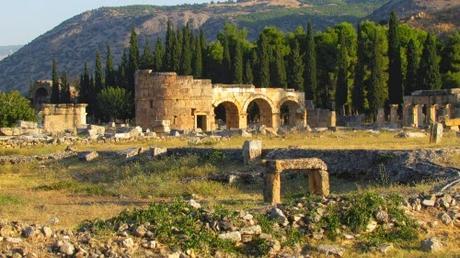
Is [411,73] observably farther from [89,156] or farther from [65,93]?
[65,93]

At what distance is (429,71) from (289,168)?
115 ft

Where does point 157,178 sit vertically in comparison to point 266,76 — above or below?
below

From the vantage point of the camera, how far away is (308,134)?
33.5m

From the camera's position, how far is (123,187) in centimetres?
2086

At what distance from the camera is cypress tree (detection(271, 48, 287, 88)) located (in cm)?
5362

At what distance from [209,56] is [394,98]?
17.0m

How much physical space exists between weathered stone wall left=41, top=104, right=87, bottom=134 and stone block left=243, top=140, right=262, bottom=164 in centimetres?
2625

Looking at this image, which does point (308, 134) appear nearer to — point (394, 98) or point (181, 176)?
point (181, 176)

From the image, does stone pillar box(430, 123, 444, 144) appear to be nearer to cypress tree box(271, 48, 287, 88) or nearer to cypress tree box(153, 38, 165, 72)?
cypress tree box(271, 48, 287, 88)

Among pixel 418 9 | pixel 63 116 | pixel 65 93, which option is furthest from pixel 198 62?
pixel 418 9

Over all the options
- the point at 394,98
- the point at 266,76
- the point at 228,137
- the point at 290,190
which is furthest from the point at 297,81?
the point at 290,190

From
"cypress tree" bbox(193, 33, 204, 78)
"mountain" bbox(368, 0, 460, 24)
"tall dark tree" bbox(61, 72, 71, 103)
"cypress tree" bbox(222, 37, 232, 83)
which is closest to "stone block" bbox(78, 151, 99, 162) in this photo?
"cypress tree" bbox(222, 37, 232, 83)

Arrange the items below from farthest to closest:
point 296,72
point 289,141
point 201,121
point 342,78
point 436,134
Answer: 1. point 296,72
2. point 342,78
3. point 201,121
4. point 289,141
5. point 436,134

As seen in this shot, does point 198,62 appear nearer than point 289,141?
No
